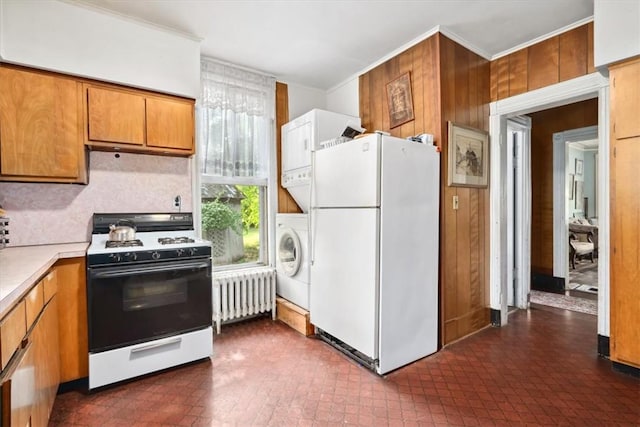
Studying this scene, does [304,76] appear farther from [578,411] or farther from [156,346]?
[578,411]

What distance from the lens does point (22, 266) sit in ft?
5.16

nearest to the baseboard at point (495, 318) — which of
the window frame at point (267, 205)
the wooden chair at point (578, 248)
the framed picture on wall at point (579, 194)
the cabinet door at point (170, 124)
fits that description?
the window frame at point (267, 205)

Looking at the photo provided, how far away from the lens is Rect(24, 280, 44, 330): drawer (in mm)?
1369

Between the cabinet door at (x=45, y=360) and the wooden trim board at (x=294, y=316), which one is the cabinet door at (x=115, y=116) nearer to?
the cabinet door at (x=45, y=360)

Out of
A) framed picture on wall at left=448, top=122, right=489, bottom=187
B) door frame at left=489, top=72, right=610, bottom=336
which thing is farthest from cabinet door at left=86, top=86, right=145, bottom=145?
door frame at left=489, top=72, right=610, bottom=336

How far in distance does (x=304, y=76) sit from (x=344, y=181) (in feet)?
5.91

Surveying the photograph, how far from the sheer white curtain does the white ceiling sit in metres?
0.22

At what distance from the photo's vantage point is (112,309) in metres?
2.14

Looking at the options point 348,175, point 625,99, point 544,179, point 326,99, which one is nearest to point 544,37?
point 625,99

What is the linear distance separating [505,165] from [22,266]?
12.8 ft

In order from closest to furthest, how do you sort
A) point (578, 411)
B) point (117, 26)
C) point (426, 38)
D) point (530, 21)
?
1. point (578, 411)
2. point (117, 26)
3. point (530, 21)
4. point (426, 38)

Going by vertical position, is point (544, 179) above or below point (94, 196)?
above

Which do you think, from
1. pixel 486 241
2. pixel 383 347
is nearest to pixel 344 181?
pixel 383 347

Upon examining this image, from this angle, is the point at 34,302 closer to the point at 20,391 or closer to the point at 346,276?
the point at 20,391
